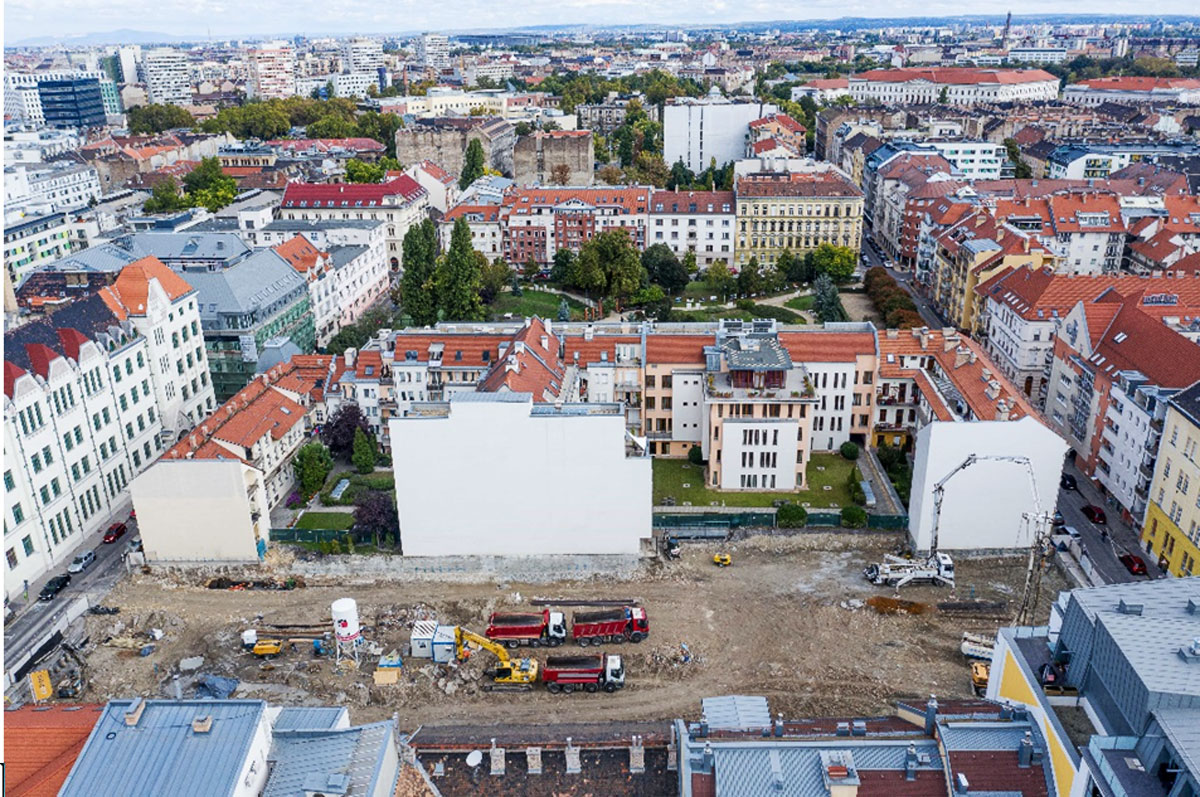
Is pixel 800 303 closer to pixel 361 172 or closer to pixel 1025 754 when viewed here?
pixel 1025 754

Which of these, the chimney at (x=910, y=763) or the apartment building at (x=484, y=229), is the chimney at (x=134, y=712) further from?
the apartment building at (x=484, y=229)

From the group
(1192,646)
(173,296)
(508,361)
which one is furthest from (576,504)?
(173,296)

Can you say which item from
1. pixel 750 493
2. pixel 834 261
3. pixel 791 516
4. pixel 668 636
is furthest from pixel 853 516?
pixel 834 261

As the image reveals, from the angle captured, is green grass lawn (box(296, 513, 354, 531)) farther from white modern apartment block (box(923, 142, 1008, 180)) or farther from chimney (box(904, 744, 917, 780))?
white modern apartment block (box(923, 142, 1008, 180))

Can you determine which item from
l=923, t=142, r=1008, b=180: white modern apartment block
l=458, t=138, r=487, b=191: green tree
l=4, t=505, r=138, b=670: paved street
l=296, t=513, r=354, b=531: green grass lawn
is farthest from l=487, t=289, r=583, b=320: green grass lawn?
l=923, t=142, r=1008, b=180: white modern apartment block

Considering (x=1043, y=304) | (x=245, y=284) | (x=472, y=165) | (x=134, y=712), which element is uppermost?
(x=472, y=165)

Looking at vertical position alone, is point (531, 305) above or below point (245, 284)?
below
